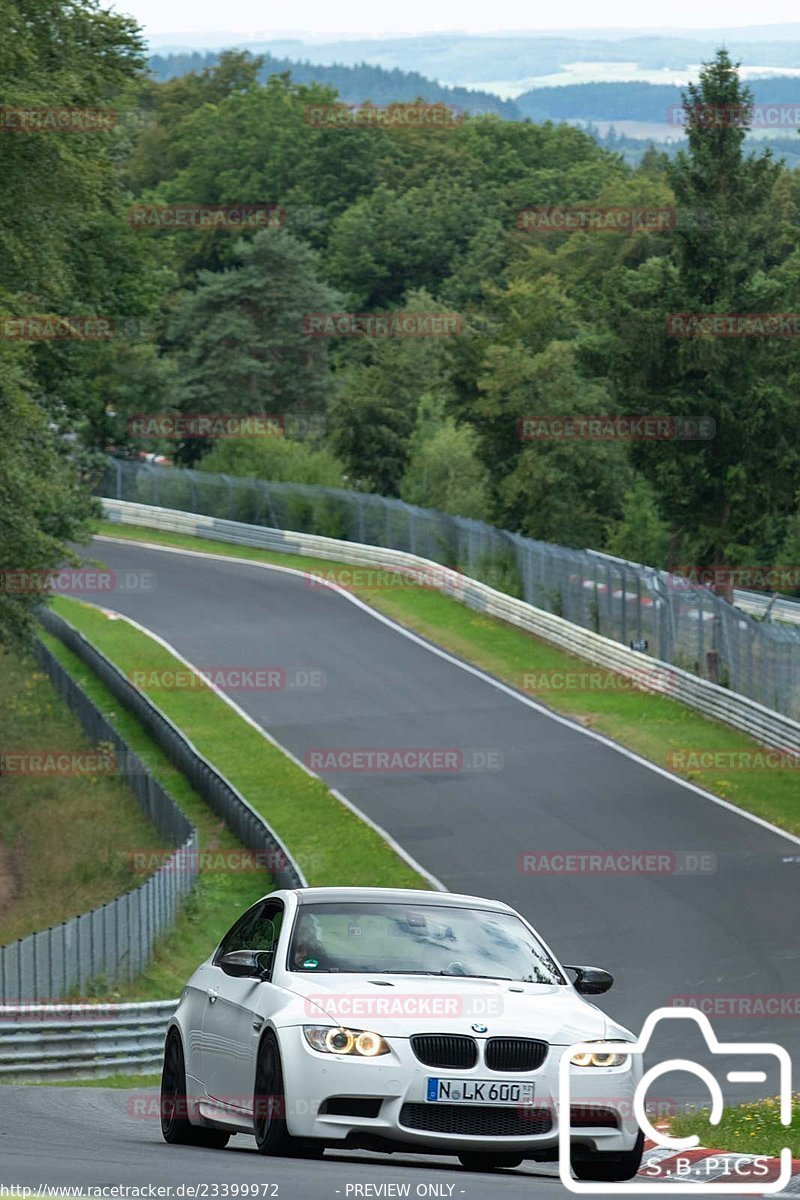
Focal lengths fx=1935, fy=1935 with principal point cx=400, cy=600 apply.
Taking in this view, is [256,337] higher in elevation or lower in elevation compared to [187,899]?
higher

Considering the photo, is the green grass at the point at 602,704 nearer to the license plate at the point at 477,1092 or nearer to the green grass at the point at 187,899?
the green grass at the point at 187,899

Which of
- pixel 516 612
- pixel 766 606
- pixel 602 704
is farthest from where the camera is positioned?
pixel 766 606

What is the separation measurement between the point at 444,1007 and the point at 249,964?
4.02 ft

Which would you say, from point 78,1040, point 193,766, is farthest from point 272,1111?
point 193,766

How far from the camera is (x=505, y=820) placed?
102ft

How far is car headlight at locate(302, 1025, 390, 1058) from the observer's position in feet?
29.8

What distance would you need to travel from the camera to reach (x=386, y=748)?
122 feet

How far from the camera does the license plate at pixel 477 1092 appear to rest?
898 cm

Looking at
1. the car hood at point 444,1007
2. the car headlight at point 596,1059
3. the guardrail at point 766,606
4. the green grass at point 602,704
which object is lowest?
the guardrail at point 766,606

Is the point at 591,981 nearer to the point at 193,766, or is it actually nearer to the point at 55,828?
the point at 55,828

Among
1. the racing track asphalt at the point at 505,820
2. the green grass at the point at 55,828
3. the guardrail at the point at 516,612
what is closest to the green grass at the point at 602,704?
the guardrail at the point at 516,612

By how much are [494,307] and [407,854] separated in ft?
123

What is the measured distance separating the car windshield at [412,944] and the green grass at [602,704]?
66.3ft

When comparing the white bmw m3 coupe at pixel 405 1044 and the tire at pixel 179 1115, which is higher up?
the white bmw m3 coupe at pixel 405 1044
